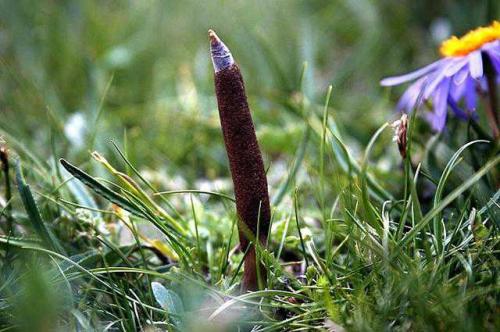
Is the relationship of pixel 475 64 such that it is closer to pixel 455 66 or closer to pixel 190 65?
pixel 455 66

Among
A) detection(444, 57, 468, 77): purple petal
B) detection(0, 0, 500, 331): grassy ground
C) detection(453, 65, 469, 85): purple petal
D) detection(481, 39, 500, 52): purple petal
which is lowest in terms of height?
detection(0, 0, 500, 331): grassy ground

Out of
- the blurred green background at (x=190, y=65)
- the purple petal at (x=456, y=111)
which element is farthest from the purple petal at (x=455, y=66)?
the blurred green background at (x=190, y=65)

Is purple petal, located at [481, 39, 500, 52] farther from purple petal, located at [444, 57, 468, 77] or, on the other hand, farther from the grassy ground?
the grassy ground

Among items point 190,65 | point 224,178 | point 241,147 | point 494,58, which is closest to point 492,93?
point 494,58

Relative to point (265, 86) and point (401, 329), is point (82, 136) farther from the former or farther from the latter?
point (401, 329)

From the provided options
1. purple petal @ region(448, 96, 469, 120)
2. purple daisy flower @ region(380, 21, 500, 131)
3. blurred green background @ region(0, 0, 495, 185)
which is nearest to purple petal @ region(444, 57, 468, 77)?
purple daisy flower @ region(380, 21, 500, 131)
